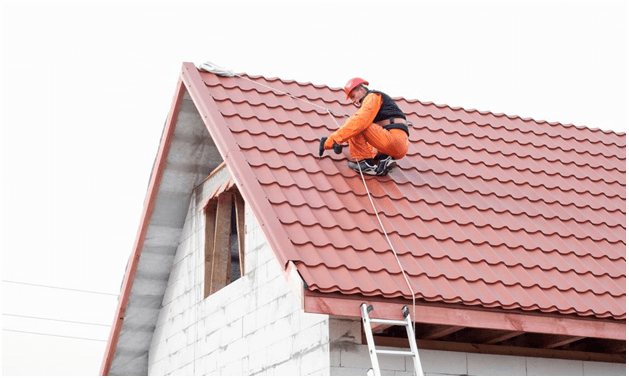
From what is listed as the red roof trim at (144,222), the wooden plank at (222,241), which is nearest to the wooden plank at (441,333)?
the wooden plank at (222,241)

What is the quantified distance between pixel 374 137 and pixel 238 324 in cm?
223

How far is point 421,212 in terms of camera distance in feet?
29.0

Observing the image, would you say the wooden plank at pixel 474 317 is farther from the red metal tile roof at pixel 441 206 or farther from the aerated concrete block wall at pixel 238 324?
the aerated concrete block wall at pixel 238 324

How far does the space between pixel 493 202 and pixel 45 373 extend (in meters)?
22.8

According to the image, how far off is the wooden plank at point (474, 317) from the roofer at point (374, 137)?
2.02m

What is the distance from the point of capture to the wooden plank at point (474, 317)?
7195 millimetres

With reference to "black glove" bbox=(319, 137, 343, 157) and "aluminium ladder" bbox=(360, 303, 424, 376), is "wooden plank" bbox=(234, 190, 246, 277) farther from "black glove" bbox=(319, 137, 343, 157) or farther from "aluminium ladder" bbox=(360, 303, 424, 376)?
"aluminium ladder" bbox=(360, 303, 424, 376)

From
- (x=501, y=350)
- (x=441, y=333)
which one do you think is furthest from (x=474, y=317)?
(x=501, y=350)

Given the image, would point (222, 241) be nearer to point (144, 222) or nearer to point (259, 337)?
point (144, 222)

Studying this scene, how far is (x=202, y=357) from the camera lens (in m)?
9.90

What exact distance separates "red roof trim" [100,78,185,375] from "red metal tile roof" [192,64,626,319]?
486 mm

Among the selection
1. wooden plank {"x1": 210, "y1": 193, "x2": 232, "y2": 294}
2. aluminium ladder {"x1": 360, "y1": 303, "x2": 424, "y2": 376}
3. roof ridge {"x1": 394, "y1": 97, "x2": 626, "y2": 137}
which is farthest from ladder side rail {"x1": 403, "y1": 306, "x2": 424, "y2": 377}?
roof ridge {"x1": 394, "y1": 97, "x2": 626, "y2": 137}

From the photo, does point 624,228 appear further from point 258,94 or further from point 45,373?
point 45,373

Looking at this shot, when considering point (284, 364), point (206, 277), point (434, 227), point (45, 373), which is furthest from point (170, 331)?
point (45, 373)
